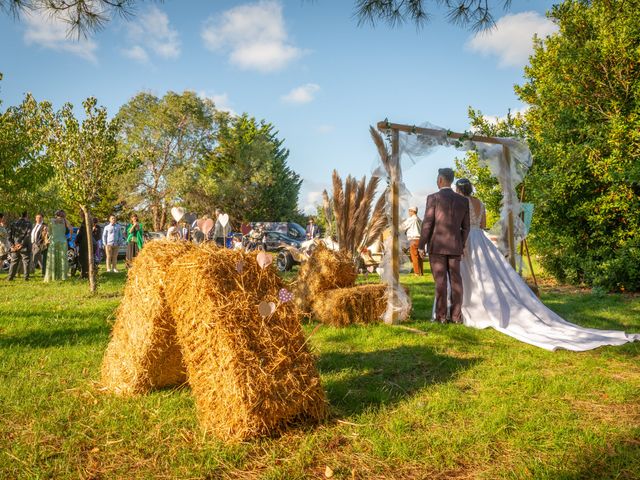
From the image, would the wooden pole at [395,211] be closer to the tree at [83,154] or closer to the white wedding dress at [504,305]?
the white wedding dress at [504,305]

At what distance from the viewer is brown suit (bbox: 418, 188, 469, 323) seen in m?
6.29

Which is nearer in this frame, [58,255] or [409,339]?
[409,339]

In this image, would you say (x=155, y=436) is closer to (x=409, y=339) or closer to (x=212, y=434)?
(x=212, y=434)

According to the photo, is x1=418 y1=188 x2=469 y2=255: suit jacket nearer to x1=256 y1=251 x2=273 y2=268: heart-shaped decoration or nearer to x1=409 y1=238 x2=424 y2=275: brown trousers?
x1=256 y1=251 x2=273 y2=268: heart-shaped decoration

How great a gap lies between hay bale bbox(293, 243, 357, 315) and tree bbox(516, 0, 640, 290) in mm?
5808

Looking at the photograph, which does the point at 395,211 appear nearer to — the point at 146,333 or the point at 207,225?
the point at 207,225

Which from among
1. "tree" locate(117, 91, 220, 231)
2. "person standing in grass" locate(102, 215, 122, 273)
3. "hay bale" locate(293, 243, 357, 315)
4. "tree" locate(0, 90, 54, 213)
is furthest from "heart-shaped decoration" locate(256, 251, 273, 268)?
"tree" locate(117, 91, 220, 231)

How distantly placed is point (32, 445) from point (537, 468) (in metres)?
2.80

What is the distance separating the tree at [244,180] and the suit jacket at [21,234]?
26.9m

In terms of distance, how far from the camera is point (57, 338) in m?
5.17

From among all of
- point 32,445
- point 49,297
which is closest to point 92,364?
point 32,445

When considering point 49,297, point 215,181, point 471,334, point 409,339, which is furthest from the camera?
point 215,181

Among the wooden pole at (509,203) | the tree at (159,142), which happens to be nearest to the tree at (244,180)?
the tree at (159,142)

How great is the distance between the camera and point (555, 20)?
13.7 metres
